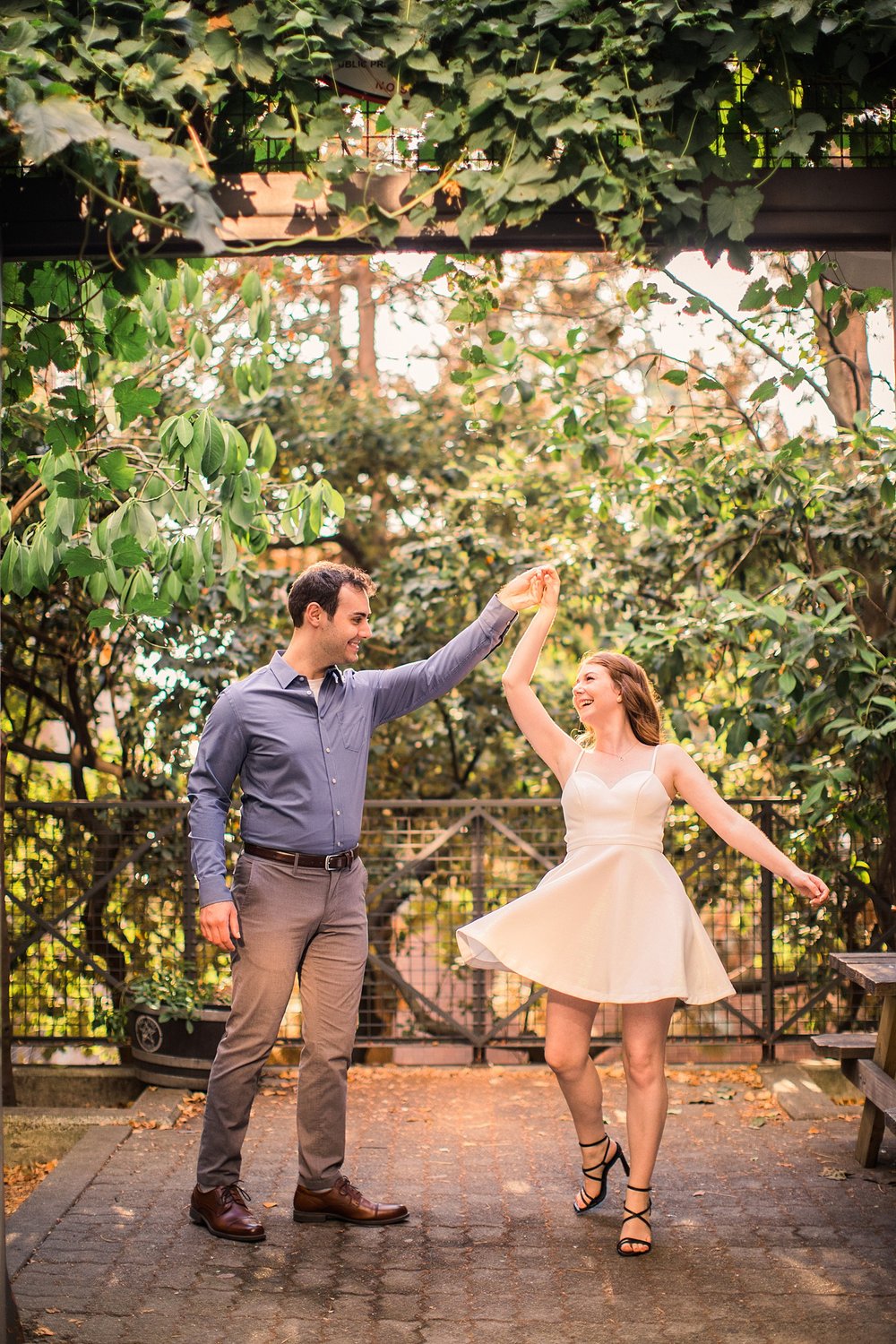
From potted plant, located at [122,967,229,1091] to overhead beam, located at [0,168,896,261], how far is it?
167 inches

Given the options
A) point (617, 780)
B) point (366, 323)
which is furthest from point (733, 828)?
point (366, 323)

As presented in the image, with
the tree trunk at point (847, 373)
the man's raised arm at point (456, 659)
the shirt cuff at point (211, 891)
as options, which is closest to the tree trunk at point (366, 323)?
the tree trunk at point (847, 373)

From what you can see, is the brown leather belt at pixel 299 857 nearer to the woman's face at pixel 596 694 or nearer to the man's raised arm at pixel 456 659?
the man's raised arm at pixel 456 659

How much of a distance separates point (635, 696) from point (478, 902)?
10.4 feet

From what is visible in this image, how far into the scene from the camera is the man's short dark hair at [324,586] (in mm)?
4453

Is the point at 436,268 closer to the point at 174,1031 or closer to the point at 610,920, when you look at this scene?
the point at 610,920

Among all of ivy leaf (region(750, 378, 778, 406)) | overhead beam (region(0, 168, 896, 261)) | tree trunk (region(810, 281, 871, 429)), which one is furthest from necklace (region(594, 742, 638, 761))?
tree trunk (region(810, 281, 871, 429))

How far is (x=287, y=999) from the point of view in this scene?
4469mm

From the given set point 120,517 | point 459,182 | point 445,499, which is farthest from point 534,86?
point 445,499

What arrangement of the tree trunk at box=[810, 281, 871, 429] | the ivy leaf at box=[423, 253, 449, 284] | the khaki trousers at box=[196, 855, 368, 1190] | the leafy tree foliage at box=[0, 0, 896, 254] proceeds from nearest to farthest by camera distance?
the leafy tree foliage at box=[0, 0, 896, 254] → the ivy leaf at box=[423, 253, 449, 284] → the khaki trousers at box=[196, 855, 368, 1190] → the tree trunk at box=[810, 281, 871, 429]

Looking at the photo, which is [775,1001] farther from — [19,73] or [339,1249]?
[19,73]

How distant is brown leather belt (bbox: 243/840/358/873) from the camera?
14.4 ft

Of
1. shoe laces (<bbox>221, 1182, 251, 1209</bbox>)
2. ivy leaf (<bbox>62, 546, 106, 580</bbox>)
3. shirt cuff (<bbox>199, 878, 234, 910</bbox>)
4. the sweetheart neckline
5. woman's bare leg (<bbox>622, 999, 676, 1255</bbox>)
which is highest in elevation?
ivy leaf (<bbox>62, 546, 106, 580</bbox>)

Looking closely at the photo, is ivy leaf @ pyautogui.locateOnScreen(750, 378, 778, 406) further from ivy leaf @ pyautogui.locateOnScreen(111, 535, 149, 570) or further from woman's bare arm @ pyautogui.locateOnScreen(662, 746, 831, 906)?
ivy leaf @ pyautogui.locateOnScreen(111, 535, 149, 570)
